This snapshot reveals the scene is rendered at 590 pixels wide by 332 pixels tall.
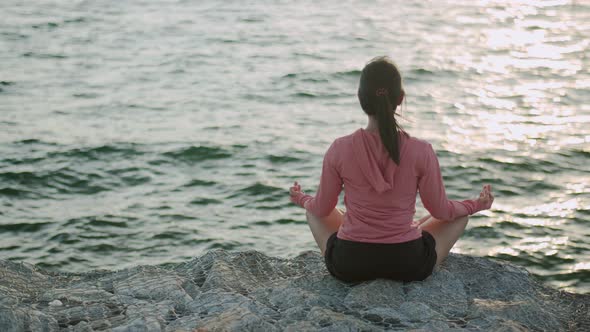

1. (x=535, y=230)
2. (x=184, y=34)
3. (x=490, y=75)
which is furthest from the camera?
(x=184, y=34)

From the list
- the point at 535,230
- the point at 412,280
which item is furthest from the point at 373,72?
the point at 535,230

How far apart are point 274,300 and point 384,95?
4.76ft

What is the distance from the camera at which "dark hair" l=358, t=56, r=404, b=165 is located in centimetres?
488

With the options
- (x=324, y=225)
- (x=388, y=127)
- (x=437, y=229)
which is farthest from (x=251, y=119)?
(x=388, y=127)

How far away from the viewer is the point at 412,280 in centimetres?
539

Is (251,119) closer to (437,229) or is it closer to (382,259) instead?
(437,229)

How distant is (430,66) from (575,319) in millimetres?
10335

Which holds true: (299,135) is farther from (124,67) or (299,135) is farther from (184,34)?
(184,34)

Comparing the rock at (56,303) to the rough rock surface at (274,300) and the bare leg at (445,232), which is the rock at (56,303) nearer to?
the rough rock surface at (274,300)

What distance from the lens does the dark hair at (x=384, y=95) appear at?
4.88 m

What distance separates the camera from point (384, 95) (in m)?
4.89

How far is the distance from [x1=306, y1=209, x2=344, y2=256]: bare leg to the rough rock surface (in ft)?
0.84

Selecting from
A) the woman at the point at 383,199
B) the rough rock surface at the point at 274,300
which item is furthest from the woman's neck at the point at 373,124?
the rough rock surface at the point at 274,300

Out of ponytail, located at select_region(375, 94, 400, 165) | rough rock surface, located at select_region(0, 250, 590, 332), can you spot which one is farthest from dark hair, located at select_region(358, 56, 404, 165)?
rough rock surface, located at select_region(0, 250, 590, 332)
